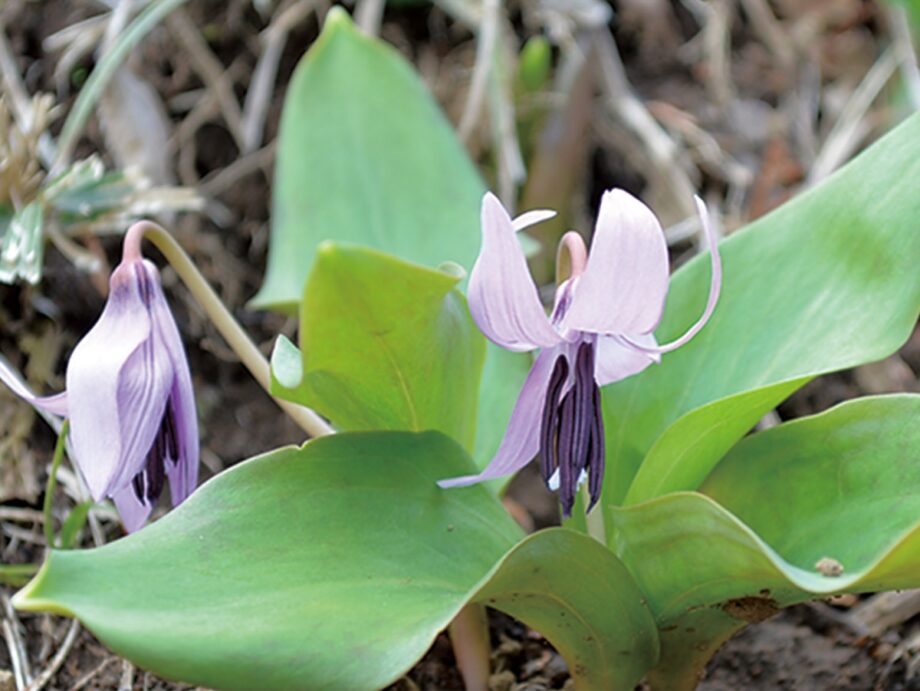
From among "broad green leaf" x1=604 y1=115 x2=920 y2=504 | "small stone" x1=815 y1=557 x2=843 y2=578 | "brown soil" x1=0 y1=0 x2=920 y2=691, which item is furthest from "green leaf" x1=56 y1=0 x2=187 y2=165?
"small stone" x1=815 y1=557 x2=843 y2=578

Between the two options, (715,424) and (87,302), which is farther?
(87,302)

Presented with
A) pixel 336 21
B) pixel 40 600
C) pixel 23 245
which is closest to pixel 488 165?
pixel 336 21

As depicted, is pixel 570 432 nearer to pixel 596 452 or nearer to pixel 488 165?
pixel 596 452

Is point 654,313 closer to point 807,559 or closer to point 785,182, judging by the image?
point 807,559

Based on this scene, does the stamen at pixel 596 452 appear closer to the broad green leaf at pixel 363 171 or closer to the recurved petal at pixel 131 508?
the recurved petal at pixel 131 508

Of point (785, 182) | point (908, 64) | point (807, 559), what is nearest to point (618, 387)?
point (807, 559)
